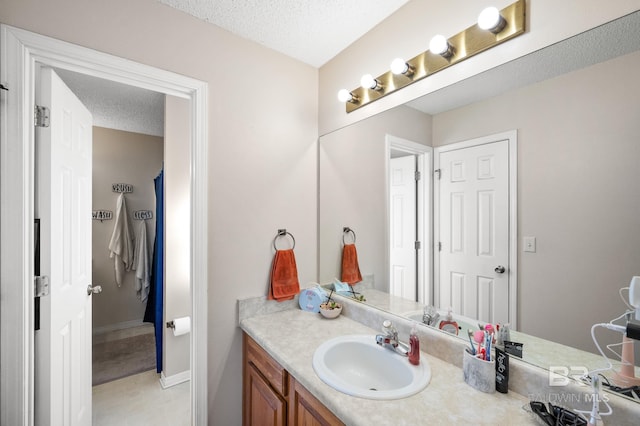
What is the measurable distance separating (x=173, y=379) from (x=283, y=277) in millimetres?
1603

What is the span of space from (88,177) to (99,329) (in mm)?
2693

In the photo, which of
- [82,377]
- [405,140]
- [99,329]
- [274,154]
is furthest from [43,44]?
[99,329]

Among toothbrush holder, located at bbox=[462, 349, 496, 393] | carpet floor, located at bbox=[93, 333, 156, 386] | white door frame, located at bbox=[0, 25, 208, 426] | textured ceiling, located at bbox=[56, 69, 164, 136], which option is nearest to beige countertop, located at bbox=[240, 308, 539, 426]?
toothbrush holder, located at bbox=[462, 349, 496, 393]

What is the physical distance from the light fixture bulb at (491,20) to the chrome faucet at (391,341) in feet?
3.99

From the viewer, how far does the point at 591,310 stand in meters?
0.85

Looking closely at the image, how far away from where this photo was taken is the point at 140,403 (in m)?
2.11

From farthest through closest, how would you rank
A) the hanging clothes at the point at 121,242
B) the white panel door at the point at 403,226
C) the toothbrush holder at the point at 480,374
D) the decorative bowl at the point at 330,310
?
the hanging clothes at the point at 121,242 → the decorative bowl at the point at 330,310 → the white panel door at the point at 403,226 → the toothbrush holder at the point at 480,374

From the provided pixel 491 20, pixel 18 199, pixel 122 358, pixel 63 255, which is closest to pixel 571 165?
pixel 491 20

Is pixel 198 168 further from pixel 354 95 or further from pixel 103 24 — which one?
pixel 354 95

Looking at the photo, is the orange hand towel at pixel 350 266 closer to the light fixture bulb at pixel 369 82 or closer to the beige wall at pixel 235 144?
the beige wall at pixel 235 144

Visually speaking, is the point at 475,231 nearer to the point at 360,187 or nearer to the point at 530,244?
the point at 530,244

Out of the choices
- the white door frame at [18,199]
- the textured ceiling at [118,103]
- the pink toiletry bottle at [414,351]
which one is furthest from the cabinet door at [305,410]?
the textured ceiling at [118,103]

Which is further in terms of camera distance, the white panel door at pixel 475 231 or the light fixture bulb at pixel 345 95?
the light fixture bulb at pixel 345 95

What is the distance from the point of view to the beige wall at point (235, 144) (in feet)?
4.31
